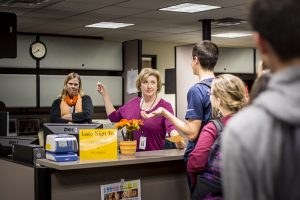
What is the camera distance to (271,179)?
986 mm

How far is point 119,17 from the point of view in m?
6.54

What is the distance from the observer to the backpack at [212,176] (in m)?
2.15

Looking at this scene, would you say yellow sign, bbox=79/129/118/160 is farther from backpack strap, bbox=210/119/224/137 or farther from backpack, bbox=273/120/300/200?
backpack, bbox=273/120/300/200

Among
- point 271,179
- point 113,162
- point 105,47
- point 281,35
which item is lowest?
point 113,162

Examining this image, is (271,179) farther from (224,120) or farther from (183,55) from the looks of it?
(183,55)

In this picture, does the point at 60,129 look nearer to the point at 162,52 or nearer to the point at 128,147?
the point at 128,147

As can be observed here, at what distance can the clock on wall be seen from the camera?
7504 millimetres

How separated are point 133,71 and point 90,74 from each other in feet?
4.17

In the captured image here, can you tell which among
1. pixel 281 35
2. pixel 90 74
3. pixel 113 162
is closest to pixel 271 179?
pixel 281 35

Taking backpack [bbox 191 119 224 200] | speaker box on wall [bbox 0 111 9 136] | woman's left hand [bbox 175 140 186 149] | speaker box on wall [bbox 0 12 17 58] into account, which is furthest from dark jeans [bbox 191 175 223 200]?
speaker box on wall [bbox 0 12 17 58]

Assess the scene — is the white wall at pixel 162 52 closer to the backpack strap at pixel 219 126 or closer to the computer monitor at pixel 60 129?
the computer monitor at pixel 60 129

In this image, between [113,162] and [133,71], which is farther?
[133,71]

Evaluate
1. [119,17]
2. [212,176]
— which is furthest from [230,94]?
[119,17]

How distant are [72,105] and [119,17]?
194cm
